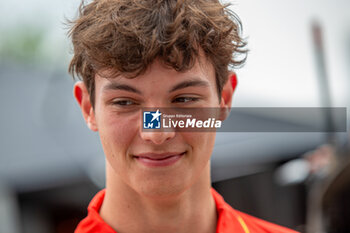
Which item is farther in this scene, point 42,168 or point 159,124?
point 42,168

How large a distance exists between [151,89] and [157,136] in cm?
25

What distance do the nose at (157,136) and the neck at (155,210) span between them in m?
0.37

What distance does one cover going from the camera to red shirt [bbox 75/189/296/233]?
2727mm

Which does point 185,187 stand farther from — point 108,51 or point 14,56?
point 14,56

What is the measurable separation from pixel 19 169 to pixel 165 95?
6.13 m

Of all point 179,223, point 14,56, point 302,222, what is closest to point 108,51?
point 179,223

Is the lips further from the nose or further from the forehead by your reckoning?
the forehead

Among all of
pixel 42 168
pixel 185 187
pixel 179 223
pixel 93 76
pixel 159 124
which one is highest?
pixel 93 76

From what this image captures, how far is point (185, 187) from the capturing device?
2502 millimetres

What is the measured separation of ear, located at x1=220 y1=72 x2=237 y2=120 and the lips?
528 mm

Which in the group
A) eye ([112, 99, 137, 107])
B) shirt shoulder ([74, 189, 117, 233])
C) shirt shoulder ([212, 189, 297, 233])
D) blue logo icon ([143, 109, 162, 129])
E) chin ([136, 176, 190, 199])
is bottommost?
shirt shoulder ([212, 189, 297, 233])

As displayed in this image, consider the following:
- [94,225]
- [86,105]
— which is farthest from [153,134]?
[94,225]

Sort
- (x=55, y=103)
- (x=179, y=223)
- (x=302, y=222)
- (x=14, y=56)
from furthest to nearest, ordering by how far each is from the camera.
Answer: (x=14, y=56), (x=55, y=103), (x=302, y=222), (x=179, y=223)

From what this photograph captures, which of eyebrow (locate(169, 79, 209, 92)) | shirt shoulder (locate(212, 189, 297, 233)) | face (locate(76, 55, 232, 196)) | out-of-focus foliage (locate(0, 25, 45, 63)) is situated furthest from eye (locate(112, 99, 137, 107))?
out-of-focus foliage (locate(0, 25, 45, 63))
